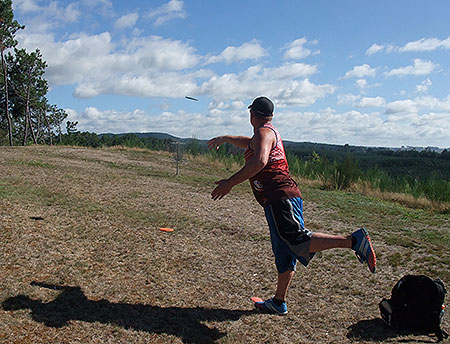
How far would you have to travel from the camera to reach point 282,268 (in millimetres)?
3346

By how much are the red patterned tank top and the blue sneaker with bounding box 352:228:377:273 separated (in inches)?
22.3

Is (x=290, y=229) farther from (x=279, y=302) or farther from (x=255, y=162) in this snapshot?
(x=279, y=302)

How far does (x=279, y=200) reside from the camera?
125 inches

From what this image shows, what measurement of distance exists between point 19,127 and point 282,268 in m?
57.7

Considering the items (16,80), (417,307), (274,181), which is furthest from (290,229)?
(16,80)

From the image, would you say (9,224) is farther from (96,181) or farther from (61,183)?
(96,181)

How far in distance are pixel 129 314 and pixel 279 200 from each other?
1513mm

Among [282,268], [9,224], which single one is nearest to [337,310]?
[282,268]

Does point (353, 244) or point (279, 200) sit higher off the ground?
point (279, 200)

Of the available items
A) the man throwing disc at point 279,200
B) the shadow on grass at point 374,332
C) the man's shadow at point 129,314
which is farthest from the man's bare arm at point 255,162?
the shadow on grass at point 374,332

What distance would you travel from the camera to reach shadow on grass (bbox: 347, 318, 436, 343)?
3.11 m

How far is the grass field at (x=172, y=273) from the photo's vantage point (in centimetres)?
314

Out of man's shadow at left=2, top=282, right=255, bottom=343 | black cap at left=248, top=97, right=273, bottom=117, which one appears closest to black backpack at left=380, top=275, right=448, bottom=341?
man's shadow at left=2, top=282, right=255, bottom=343

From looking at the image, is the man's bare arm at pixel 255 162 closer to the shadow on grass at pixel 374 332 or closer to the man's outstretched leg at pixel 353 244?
the man's outstretched leg at pixel 353 244
